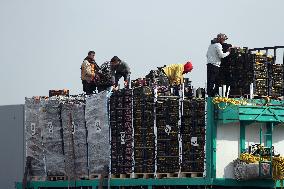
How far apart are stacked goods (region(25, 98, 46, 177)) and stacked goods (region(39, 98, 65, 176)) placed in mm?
200

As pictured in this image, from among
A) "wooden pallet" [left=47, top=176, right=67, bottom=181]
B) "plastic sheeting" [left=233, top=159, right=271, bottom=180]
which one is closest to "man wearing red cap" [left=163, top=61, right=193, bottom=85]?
"plastic sheeting" [left=233, top=159, right=271, bottom=180]

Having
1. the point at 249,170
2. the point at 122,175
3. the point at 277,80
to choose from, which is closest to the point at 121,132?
the point at 122,175

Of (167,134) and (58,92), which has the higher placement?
(58,92)

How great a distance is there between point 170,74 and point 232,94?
5.69ft

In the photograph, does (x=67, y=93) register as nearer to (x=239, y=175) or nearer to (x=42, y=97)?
(x=42, y=97)

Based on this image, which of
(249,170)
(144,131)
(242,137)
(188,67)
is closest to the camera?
(249,170)

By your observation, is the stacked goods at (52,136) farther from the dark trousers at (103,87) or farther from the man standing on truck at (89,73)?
the dark trousers at (103,87)

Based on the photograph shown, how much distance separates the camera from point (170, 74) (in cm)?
2428

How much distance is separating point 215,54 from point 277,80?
1.78 meters

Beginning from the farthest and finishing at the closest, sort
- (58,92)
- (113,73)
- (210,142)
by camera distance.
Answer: (58,92) → (113,73) → (210,142)

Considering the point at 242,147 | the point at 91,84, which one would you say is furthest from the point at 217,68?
the point at 91,84

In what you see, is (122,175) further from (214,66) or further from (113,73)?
(214,66)

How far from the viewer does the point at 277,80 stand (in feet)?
78.8

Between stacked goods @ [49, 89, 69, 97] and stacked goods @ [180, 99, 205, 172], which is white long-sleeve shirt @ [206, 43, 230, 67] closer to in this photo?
stacked goods @ [180, 99, 205, 172]
